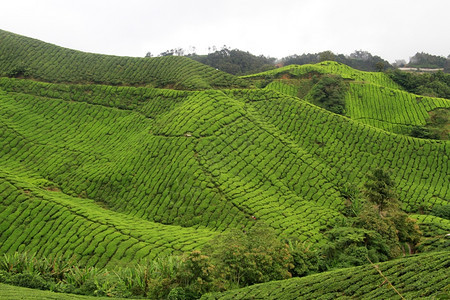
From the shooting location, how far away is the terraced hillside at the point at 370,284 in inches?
564

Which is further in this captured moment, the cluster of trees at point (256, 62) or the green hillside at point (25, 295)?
the cluster of trees at point (256, 62)

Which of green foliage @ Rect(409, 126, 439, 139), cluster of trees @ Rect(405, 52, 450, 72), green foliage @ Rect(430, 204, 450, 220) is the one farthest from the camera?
cluster of trees @ Rect(405, 52, 450, 72)

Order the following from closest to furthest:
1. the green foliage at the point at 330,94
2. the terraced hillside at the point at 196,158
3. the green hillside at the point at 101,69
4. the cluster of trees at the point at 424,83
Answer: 1. the terraced hillside at the point at 196,158
2. the green hillside at the point at 101,69
3. the green foliage at the point at 330,94
4. the cluster of trees at the point at 424,83

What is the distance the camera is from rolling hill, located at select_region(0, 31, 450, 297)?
92.0ft

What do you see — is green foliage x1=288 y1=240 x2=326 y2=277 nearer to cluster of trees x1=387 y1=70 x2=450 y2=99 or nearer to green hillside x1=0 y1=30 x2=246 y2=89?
green hillside x1=0 y1=30 x2=246 y2=89

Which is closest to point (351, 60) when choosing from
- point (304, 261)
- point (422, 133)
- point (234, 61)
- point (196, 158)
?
point (234, 61)

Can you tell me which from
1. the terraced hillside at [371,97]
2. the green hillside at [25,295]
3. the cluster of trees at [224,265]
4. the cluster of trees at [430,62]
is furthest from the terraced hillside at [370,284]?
the cluster of trees at [430,62]

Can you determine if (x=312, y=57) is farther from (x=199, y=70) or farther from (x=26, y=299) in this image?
(x=26, y=299)

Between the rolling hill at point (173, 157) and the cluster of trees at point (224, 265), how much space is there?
137 inches

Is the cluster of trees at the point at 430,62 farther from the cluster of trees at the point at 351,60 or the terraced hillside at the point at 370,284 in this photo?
the terraced hillside at the point at 370,284

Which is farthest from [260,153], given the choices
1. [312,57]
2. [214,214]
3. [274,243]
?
[312,57]

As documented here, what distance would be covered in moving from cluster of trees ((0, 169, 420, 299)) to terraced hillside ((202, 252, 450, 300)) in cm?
141

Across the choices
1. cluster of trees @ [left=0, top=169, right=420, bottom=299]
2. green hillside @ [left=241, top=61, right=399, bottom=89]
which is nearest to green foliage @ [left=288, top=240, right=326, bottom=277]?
cluster of trees @ [left=0, top=169, right=420, bottom=299]

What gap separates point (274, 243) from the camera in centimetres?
2095
